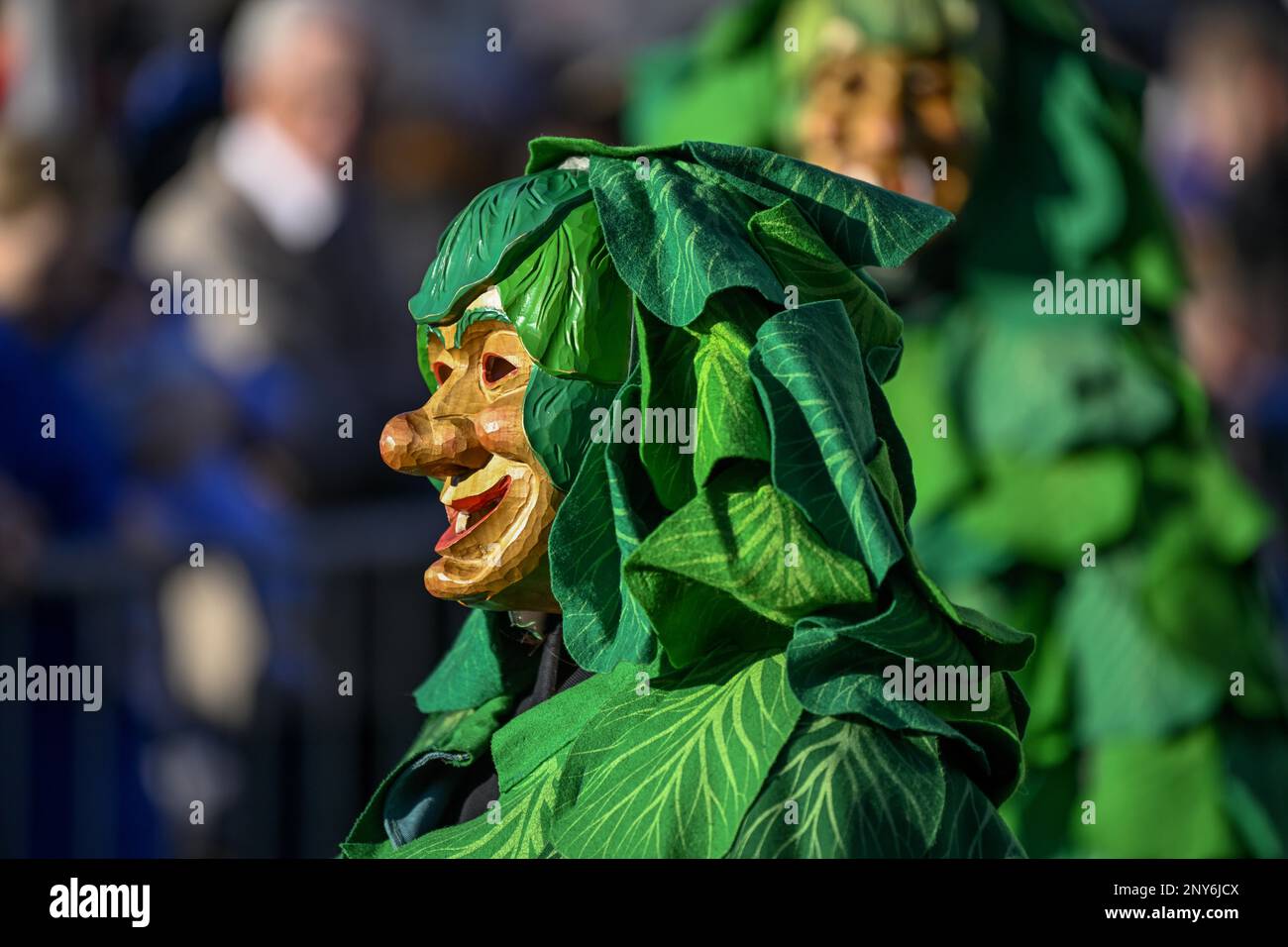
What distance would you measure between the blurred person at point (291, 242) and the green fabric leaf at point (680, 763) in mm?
1906

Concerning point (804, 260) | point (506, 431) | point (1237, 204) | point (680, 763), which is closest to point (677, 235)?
point (804, 260)

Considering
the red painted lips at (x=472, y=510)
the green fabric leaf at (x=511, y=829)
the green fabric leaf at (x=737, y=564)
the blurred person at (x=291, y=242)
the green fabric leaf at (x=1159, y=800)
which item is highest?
the blurred person at (x=291, y=242)

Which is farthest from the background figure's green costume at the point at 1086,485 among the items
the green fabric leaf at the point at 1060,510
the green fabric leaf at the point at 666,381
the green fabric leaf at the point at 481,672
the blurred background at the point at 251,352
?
the green fabric leaf at the point at 666,381

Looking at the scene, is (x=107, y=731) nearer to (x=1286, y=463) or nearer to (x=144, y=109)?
(x=144, y=109)

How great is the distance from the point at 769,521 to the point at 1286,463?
275 centimetres


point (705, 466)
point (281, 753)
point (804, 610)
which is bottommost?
point (281, 753)

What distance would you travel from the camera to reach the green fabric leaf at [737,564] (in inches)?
58.0

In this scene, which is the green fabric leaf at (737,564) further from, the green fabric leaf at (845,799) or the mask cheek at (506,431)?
the mask cheek at (506,431)

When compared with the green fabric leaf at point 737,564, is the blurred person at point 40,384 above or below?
above

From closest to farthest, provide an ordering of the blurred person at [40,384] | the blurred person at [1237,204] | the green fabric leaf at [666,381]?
1. the green fabric leaf at [666,381]
2. the blurred person at [40,384]
3. the blurred person at [1237,204]

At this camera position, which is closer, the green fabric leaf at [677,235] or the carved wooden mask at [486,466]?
the green fabric leaf at [677,235]

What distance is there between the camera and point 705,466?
1.52 meters

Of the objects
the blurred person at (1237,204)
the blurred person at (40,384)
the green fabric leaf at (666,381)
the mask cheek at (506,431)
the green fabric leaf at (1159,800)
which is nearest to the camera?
the green fabric leaf at (666,381)
